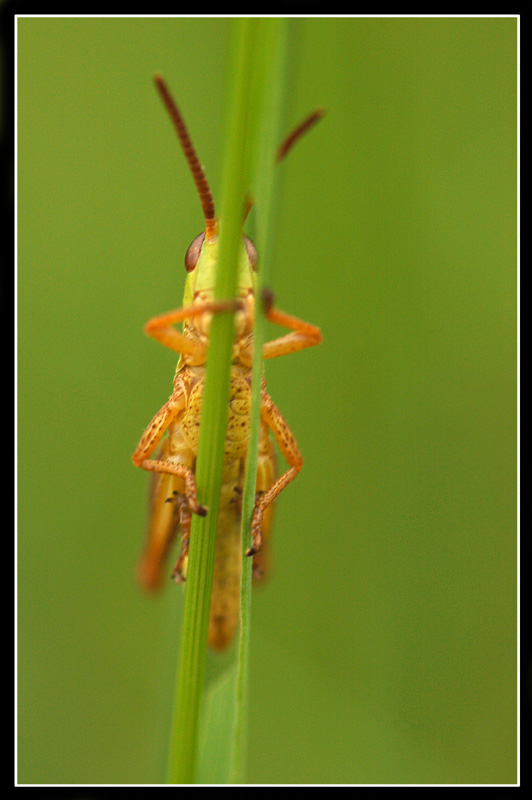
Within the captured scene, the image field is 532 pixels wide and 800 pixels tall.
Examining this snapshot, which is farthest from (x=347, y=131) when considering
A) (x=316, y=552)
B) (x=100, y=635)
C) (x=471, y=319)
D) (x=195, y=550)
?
(x=100, y=635)

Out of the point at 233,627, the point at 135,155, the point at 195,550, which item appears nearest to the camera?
the point at 195,550

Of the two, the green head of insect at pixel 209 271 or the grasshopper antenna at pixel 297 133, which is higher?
the grasshopper antenna at pixel 297 133

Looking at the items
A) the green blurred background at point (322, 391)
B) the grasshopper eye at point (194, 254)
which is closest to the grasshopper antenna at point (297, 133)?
the grasshopper eye at point (194, 254)

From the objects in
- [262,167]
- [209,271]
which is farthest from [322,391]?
[262,167]

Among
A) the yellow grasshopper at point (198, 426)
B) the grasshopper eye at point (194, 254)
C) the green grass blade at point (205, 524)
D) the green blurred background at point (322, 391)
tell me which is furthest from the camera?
the green blurred background at point (322, 391)

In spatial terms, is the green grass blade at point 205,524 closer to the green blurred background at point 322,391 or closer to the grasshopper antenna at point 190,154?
the grasshopper antenna at point 190,154

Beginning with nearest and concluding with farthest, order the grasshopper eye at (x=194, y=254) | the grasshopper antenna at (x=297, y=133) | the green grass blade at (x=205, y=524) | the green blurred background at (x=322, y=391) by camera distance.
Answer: the green grass blade at (x=205, y=524), the grasshopper antenna at (x=297, y=133), the grasshopper eye at (x=194, y=254), the green blurred background at (x=322, y=391)

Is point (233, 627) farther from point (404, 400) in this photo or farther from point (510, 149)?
point (510, 149)

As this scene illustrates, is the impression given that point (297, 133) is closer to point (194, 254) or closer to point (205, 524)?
point (194, 254)
